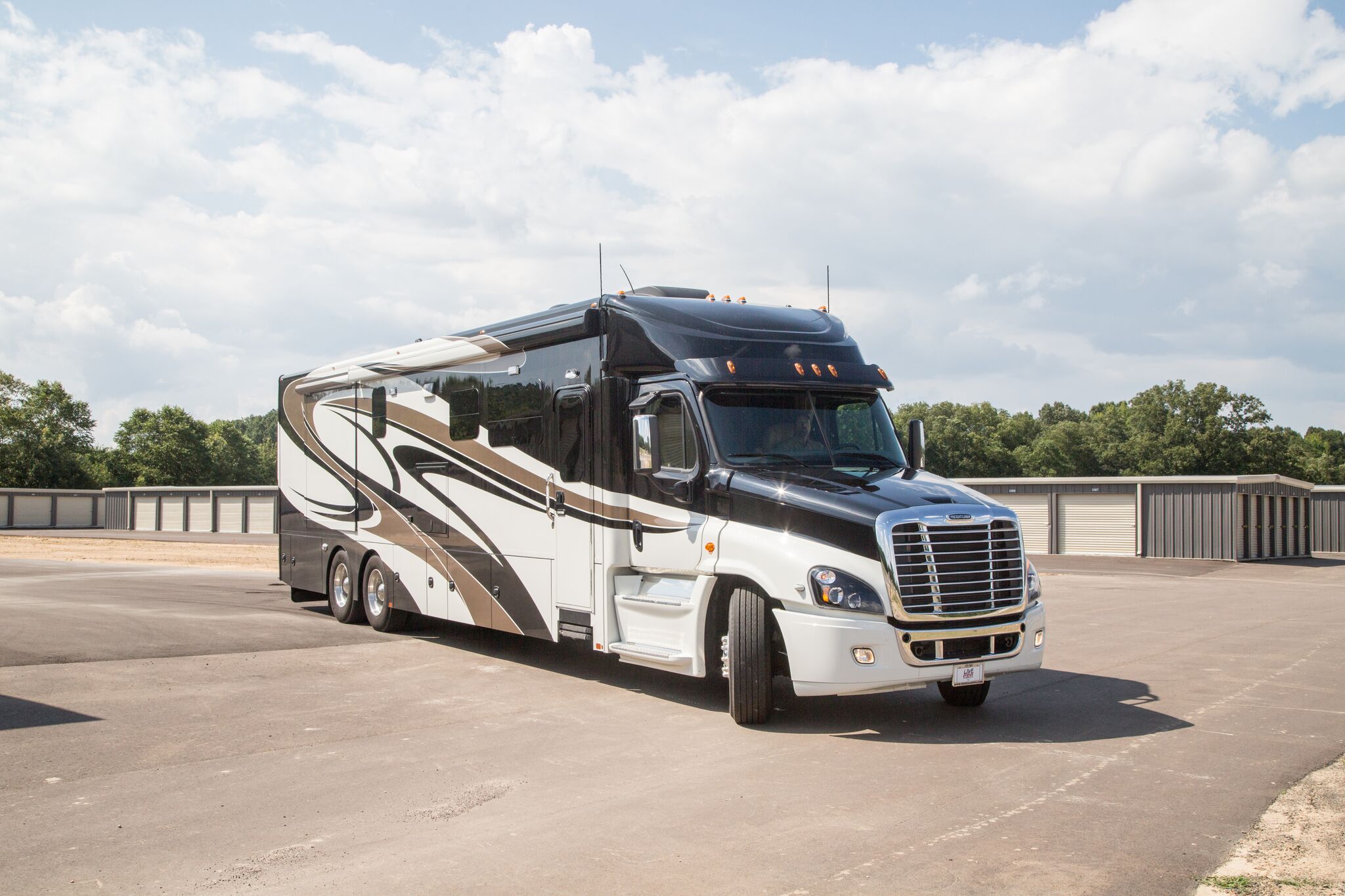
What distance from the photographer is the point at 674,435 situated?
961 cm

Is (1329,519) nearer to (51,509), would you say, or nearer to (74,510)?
(74,510)

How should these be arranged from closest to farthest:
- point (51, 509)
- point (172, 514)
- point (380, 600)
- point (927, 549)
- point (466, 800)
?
point (466, 800) → point (927, 549) → point (380, 600) → point (172, 514) → point (51, 509)

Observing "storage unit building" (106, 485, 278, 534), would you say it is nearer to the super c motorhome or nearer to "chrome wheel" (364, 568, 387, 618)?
"chrome wheel" (364, 568, 387, 618)

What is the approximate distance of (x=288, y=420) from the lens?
680 inches

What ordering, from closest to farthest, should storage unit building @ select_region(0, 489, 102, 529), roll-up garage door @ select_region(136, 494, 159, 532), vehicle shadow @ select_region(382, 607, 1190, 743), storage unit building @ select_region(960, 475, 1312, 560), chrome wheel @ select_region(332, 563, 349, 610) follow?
vehicle shadow @ select_region(382, 607, 1190, 743), chrome wheel @ select_region(332, 563, 349, 610), storage unit building @ select_region(960, 475, 1312, 560), roll-up garage door @ select_region(136, 494, 159, 532), storage unit building @ select_region(0, 489, 102, 529)

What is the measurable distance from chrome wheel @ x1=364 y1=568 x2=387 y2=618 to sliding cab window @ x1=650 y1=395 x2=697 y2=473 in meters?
6.27

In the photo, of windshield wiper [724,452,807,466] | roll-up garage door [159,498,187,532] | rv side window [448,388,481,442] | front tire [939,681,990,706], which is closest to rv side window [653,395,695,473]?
windshield wiper [724,452,807,466]

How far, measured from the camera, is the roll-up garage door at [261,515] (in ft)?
223

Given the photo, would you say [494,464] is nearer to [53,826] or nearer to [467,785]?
[467,785]

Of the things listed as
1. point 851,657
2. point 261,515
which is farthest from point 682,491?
point 261,515

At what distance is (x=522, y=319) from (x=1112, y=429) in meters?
99.8

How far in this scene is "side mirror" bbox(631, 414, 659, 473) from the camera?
9.45m

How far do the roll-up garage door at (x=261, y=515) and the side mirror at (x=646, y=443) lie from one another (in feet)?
205

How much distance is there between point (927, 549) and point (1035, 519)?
37586 mm
